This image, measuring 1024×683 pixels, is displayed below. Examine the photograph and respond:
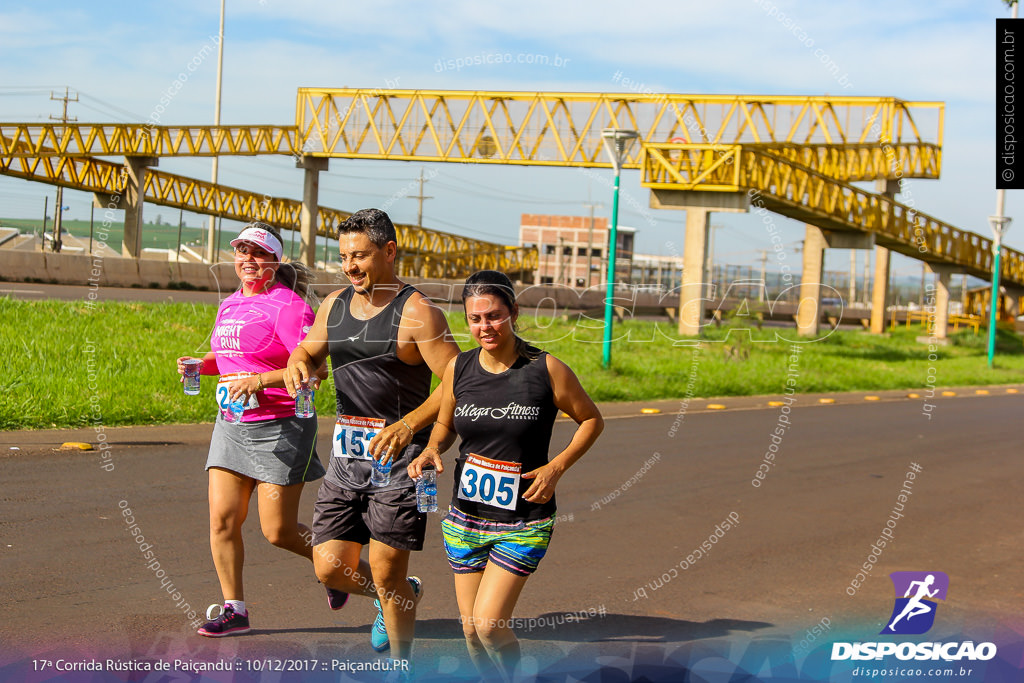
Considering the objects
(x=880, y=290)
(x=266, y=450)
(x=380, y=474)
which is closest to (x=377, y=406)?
(x=380, y=474)

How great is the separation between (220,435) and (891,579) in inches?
183

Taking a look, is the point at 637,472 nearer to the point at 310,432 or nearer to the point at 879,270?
the point at 310,432

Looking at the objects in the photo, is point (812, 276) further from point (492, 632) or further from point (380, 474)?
point (492, 632)

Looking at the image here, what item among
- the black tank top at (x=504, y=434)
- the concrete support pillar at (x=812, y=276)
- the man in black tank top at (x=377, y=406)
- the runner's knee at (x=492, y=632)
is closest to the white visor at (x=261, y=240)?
the man in black tank top at (x=377, y=406)

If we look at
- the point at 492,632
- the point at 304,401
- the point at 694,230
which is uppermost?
the point at 694,230

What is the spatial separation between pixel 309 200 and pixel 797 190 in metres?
22.9

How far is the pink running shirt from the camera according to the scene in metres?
5.45

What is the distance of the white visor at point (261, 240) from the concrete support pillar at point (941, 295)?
1558 inches

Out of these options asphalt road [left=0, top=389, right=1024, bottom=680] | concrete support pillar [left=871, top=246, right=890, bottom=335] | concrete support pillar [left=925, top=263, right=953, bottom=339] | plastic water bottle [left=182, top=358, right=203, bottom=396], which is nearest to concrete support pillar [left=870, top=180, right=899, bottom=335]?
concrete support pillar [left=871, top=246, right=890, bottom=335]

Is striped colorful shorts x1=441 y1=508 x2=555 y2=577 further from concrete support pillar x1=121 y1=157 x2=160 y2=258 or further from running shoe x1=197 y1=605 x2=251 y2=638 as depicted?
concrete support pillar x1=121 y1=157 x2=160 y2=258

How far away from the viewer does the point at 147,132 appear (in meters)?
39.0

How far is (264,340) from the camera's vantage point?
17.9ft

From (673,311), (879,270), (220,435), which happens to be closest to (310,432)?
(220,435)

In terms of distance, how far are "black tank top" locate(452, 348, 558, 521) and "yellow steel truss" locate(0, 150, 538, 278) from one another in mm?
30983
